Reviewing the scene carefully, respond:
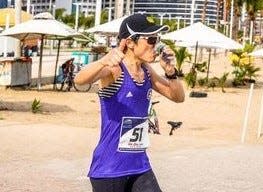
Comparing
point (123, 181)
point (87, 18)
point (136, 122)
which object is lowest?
point (87, 18)

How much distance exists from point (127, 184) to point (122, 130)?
30cm

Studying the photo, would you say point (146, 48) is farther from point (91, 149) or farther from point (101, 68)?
point (91, 149)

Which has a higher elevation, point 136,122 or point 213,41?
point 136,122

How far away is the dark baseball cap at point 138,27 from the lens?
367 centimetres

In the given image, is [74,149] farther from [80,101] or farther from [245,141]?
[80,101]

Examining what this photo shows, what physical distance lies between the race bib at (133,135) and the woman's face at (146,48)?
0.34 metres

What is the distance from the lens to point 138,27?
12.1 feet

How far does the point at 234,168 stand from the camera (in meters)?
8.59

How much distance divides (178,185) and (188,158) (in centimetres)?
192

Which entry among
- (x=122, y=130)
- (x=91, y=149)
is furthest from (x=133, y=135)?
(x=91, y=149)

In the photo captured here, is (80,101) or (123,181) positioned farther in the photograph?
(80,101)

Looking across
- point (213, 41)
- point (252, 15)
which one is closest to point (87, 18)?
point (252, 15)

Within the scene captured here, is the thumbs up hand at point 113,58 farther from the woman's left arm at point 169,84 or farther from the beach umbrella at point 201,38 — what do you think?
the beach umbrella at point 201,38

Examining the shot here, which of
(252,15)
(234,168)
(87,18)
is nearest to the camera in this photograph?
(234,168)
